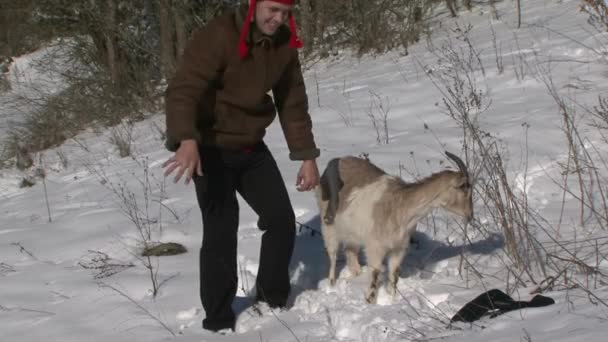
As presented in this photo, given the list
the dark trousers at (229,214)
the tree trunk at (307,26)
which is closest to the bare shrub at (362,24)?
the tree trunk at (307,26)

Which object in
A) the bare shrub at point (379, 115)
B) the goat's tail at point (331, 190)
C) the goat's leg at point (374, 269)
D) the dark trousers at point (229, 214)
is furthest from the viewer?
the bare shrub at point (379, 115)

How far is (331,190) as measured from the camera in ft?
14.8

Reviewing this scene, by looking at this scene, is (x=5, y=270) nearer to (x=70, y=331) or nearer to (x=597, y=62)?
(x=70, y=331)

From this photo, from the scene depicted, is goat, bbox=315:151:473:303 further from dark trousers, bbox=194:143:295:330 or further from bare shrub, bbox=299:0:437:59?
bare shrub, bbox=299:0:437:59

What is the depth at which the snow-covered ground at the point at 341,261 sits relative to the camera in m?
3.58

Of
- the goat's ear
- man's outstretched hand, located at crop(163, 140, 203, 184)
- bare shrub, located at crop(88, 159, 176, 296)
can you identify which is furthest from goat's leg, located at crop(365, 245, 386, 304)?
man's outstretched hand, located at crop(163, 140, 203, 184)

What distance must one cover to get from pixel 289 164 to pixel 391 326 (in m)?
3.63

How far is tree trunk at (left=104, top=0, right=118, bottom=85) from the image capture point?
1280cm

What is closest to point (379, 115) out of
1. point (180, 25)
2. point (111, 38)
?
point (180, 25)

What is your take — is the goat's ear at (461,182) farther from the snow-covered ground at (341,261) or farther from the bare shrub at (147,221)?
the bare shrub at (147,221)

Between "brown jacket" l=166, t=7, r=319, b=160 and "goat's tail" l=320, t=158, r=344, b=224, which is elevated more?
"brown jacket" l=166, t=7, r=319, b=160

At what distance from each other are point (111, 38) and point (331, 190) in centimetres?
974

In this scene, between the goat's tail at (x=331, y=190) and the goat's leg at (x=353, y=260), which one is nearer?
the goat's tail at (x=331, y=190)

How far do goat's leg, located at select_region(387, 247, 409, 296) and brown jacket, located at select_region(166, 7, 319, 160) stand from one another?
903 mm
